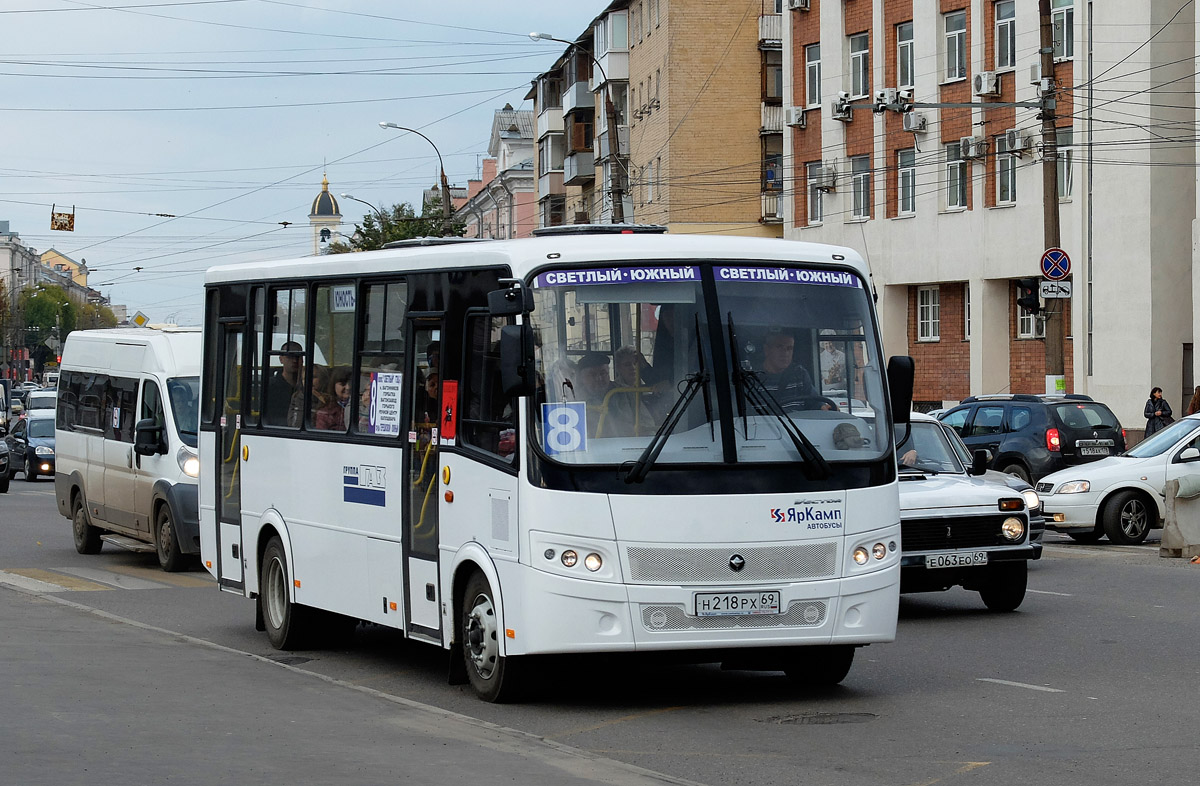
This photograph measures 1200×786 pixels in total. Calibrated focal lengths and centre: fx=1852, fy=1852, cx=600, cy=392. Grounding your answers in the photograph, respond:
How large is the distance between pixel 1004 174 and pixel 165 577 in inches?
1149

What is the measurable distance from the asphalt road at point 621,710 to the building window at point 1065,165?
27334 millimetres

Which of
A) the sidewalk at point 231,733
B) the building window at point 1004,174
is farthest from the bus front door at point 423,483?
the building window at point 1004,174

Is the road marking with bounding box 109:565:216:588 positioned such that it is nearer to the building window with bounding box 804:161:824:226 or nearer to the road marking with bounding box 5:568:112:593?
the road marking with bounding box 5:568:112:593

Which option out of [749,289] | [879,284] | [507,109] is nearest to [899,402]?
[749,289]

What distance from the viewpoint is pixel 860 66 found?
50.2 meters

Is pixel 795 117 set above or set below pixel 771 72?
below

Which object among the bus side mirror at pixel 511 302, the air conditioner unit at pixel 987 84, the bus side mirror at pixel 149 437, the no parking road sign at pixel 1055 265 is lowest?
the bus side mirror at pixel 149 437

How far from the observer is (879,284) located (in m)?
48.9

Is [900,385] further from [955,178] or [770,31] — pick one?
[770,31]

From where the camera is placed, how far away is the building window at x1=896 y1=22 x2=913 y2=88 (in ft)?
157

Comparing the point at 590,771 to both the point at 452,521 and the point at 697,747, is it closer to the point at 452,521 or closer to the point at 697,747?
the point at 697,747

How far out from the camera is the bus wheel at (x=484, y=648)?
1020 cm

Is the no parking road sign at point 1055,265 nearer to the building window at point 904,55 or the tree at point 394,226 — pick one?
the building window at point 904,55

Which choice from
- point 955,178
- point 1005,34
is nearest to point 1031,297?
point 1005,34
